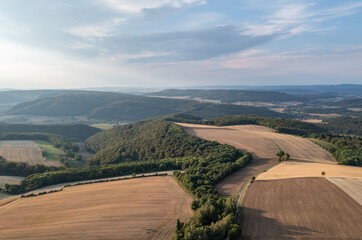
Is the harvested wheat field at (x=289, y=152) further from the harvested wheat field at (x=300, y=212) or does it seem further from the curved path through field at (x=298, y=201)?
the harvested wheat field at (x=300, y=212)

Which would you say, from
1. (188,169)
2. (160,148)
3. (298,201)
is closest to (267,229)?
(298,201)

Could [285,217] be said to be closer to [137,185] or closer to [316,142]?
[137,185]

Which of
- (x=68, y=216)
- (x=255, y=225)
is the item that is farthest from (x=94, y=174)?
(x=255, y=225)

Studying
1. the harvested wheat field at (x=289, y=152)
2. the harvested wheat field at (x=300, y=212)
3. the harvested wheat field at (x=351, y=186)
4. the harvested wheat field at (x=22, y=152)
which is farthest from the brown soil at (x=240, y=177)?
the harvested wheat field at (x=22, y=152)

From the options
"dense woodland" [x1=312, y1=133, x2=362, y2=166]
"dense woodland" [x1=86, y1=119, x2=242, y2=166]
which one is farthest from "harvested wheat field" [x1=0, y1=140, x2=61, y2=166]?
"dense woodland" [x1=312, y1=133, x2=362, y2=166]

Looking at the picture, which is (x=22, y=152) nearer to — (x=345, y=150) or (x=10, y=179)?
(x=10, y=179)

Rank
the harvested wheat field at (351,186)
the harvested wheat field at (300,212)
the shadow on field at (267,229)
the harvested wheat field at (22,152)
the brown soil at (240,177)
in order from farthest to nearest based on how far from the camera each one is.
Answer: the harvested wheat field at (22,152), the brown soil at (240,177), the harvested wheat field at (351,186), the harvested wheat field at (300,212), the shadow on field at (267,229)
